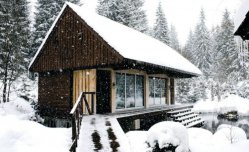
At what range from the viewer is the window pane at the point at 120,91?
51.2 ft

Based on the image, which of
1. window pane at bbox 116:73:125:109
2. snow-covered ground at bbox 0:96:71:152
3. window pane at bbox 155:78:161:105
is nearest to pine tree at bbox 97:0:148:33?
window pane at bbox 155:78:161:105

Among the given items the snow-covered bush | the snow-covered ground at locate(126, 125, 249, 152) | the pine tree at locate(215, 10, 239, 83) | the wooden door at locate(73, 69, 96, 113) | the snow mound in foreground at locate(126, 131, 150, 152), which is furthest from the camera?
the pine tree at locate(215, 10, 239, 83)

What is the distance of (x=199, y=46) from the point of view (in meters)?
53.4

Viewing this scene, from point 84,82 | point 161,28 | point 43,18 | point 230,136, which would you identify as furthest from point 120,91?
point 161,28

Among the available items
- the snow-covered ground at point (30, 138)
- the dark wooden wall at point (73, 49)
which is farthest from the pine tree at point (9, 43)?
the snow-covered ground at point (30, 138)

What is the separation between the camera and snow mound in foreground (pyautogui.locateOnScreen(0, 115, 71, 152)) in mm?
7879

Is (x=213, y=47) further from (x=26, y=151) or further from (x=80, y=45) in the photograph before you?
(x=26, y=151)

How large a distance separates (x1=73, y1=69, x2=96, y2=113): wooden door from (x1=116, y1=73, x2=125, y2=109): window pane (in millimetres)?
1463

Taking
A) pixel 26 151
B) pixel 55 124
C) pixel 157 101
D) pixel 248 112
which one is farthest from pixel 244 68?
pixel 26 151

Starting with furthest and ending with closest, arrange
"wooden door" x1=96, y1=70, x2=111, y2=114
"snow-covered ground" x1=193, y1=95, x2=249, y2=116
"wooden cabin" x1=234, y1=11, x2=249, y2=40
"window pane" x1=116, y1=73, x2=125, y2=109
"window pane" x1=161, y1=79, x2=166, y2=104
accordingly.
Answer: "snow-covered ground" x1=193, y1=95, x2=249, y2=116
"window pane" x1=161, y1=79, x2=166, y2=104
"window pane" x1=116, y1=73, x2=125, y2=109
"wooden door" x1=96, y1=70, x2=111, y2=114
"wooden cabin" x1=234, y1=11, x2=249, y2=40

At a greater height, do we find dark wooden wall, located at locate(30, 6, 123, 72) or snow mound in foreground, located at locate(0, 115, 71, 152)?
dark wooden wall, located at locate(30, 6, 123, 72)

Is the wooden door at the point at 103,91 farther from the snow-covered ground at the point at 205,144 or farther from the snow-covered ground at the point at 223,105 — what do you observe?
the snow-covered ground at the point at 223,105

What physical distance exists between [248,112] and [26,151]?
28.6m

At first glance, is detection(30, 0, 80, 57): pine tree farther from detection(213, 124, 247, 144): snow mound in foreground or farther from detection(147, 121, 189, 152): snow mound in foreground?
detection(147, 121, 189, 152): snow mound in foreground
